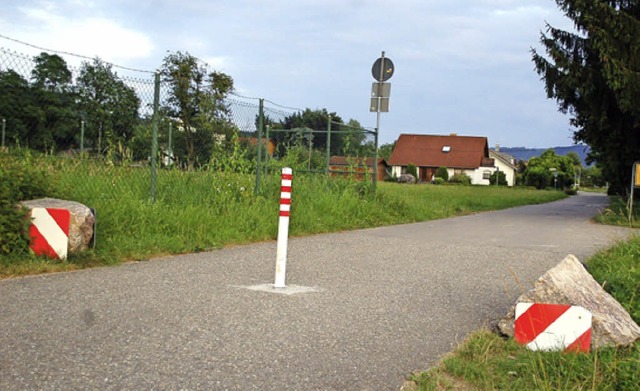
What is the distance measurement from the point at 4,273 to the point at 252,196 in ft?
19.3

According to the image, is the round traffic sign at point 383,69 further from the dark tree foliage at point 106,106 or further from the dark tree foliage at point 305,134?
the dark tree foliage at point 106,106

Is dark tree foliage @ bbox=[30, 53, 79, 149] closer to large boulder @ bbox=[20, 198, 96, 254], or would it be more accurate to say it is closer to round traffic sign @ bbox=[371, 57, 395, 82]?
large boulder @ bbox=[20, 198, 96, 254]

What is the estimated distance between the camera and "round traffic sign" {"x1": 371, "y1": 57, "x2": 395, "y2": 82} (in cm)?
1620

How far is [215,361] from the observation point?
3.80 meters

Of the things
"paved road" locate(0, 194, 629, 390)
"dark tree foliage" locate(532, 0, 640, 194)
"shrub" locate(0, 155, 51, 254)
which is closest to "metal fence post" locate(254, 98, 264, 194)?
"paved road" locate(0, 194, 629, 390)

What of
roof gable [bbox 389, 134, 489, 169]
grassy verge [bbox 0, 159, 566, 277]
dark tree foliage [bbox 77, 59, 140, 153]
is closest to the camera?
grassy verge [bbox 0, 159, 566, 277]

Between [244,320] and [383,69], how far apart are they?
12402 mm

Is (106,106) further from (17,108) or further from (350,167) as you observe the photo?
(350,167)

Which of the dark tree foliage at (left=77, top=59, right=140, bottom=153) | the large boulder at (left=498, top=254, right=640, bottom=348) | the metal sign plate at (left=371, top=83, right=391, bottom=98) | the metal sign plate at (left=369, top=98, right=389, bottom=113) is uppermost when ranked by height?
the metal sign plate at (left=371, top=83, right=391, bottom=98)

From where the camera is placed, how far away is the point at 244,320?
4812 mm

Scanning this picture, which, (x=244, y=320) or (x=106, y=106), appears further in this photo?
(x=106, y=106)

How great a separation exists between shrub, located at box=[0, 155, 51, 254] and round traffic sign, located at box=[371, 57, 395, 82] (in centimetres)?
1053

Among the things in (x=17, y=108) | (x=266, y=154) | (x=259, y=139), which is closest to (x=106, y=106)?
(x=17, y=108)

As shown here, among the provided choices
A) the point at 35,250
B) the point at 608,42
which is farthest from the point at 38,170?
the point at 608,42
